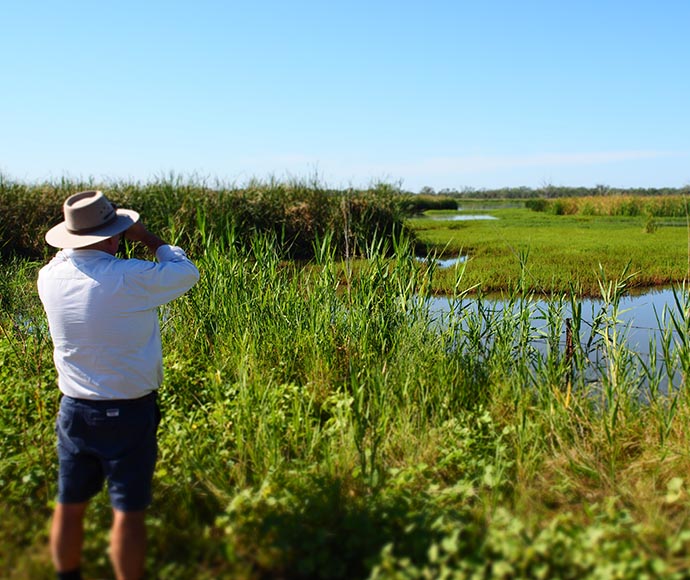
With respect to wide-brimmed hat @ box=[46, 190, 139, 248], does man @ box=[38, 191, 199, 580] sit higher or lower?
lower

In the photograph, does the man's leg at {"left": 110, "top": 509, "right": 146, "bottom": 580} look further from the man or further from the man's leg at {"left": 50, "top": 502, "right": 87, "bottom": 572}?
the man's leg at {"left": 50, "top": 502, "right": 87, "bottom": 572}

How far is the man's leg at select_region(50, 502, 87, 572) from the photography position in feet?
8.26

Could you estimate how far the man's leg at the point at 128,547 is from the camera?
2.47m

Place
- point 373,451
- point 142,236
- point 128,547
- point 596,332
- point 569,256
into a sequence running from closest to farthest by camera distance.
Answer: point 128,547 < point 142,236 < point 373,451 < point 596,332 < point 569,256

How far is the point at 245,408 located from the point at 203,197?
12775 mm

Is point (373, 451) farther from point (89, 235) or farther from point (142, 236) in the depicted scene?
point (89, 235)

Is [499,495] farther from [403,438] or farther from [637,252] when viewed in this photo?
[637,252]

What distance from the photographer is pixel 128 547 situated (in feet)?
8.14

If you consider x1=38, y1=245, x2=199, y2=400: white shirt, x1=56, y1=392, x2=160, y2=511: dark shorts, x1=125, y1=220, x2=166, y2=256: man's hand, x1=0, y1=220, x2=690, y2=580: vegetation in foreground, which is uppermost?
x1=125, y1=220, x2=166, y2=256: man's hand

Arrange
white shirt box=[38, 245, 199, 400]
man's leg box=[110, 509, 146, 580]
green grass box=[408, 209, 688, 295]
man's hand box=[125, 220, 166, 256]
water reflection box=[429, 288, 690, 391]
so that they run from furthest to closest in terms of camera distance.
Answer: green grass box=[408, 209, 688, 295] < water reflection box=[429, 288, 690, 391] < man's hand box=[125, 220, 166, 256] < white shirt box=[38, 245, 199, 400] < man's leg box=[110, 509, 146, 580]

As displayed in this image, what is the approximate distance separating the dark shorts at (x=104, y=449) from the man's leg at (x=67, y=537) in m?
0.04

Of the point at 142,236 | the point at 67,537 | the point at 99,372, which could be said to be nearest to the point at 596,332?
the point at 142,236

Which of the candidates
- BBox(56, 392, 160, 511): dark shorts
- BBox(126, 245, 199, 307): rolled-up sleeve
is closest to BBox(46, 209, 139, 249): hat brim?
BBox(126, 245, 199, 307): rolled-up sleeve

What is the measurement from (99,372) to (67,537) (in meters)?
0.63
